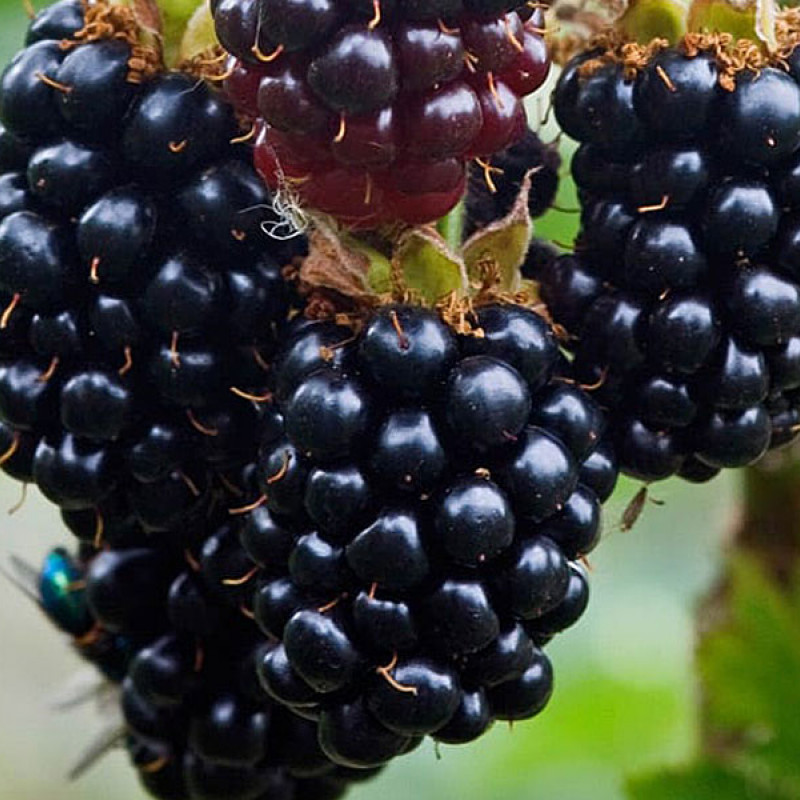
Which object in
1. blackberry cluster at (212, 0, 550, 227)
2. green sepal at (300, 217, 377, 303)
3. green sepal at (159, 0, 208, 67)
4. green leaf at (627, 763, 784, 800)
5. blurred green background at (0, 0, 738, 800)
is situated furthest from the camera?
blurred green background at (0, 0, 738, 800)

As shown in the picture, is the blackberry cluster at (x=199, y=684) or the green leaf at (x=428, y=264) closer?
the green leaf at (x=428, y=264)

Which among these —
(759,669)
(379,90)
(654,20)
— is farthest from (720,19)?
(759,669)

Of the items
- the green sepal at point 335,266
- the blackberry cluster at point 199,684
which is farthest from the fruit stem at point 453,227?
the blackberry cluster at point 199,684

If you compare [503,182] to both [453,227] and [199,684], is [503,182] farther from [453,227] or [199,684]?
[199,684]

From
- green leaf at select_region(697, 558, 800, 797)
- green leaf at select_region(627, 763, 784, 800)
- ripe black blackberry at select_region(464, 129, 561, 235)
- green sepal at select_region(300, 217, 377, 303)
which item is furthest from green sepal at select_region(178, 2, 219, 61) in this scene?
green leaf at select_region(627, 763, 784, 800)

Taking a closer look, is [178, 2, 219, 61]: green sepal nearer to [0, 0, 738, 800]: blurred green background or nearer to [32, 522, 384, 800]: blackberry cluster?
[32, 522, 384, 800]: blackberry cluster

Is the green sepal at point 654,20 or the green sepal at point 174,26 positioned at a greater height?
the green sepal at point 174,26

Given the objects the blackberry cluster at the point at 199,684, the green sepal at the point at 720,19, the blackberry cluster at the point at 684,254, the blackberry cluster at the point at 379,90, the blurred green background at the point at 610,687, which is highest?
the blackberry cluster at the point at 379,90

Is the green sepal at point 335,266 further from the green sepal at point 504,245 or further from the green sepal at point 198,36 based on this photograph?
the green sepal at point 198,36
